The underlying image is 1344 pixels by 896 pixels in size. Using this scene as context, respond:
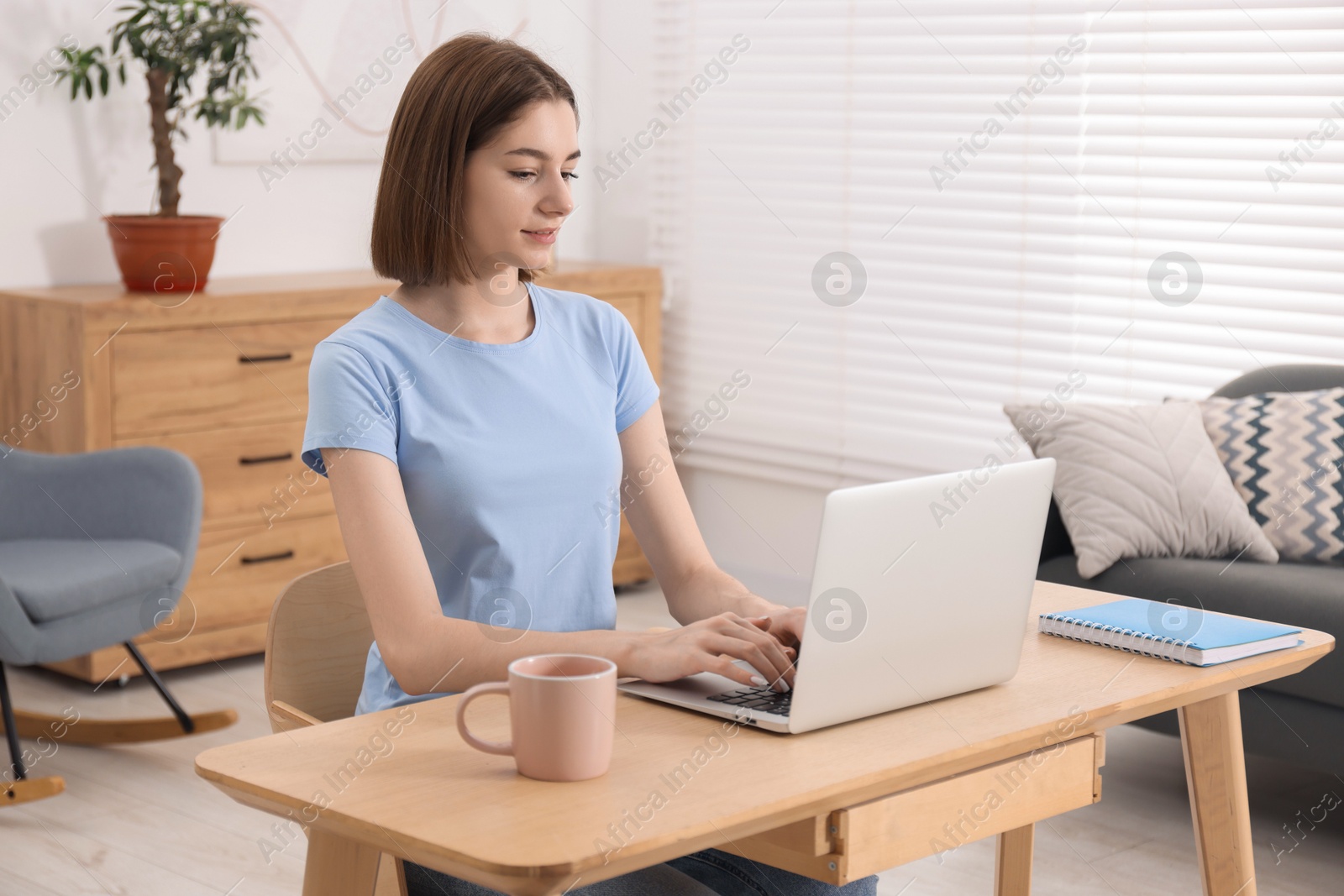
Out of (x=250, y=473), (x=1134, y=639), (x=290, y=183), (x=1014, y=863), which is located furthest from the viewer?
(x=290, y=183)

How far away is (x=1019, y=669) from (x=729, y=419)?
3387 mm

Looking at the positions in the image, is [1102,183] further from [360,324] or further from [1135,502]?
[360,324]

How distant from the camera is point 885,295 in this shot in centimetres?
439

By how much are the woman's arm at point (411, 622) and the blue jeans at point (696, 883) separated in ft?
0.62

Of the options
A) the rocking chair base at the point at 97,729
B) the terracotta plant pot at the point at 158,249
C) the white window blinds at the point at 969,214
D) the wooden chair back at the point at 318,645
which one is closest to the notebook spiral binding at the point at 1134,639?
the wooden chair back at the point at 318,645

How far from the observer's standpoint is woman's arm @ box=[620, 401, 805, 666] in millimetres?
1783

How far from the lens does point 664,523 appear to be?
183 centimetres

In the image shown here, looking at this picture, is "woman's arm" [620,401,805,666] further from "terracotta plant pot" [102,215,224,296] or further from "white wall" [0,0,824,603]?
"terracotta plant pot" [102,215,224,296]

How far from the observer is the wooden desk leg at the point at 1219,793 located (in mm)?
1767

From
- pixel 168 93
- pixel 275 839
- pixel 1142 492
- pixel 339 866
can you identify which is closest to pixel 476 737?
pixel 339 866

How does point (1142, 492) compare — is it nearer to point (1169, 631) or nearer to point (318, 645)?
point (1169, 631)

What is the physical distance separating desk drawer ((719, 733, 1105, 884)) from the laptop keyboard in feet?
0.42

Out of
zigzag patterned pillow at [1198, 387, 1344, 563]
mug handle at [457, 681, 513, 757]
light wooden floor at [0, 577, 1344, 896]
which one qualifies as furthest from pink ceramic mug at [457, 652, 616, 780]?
zigzag patterned pillow at [1198, 387, 1344, 563]

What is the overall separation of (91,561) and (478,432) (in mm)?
1923
